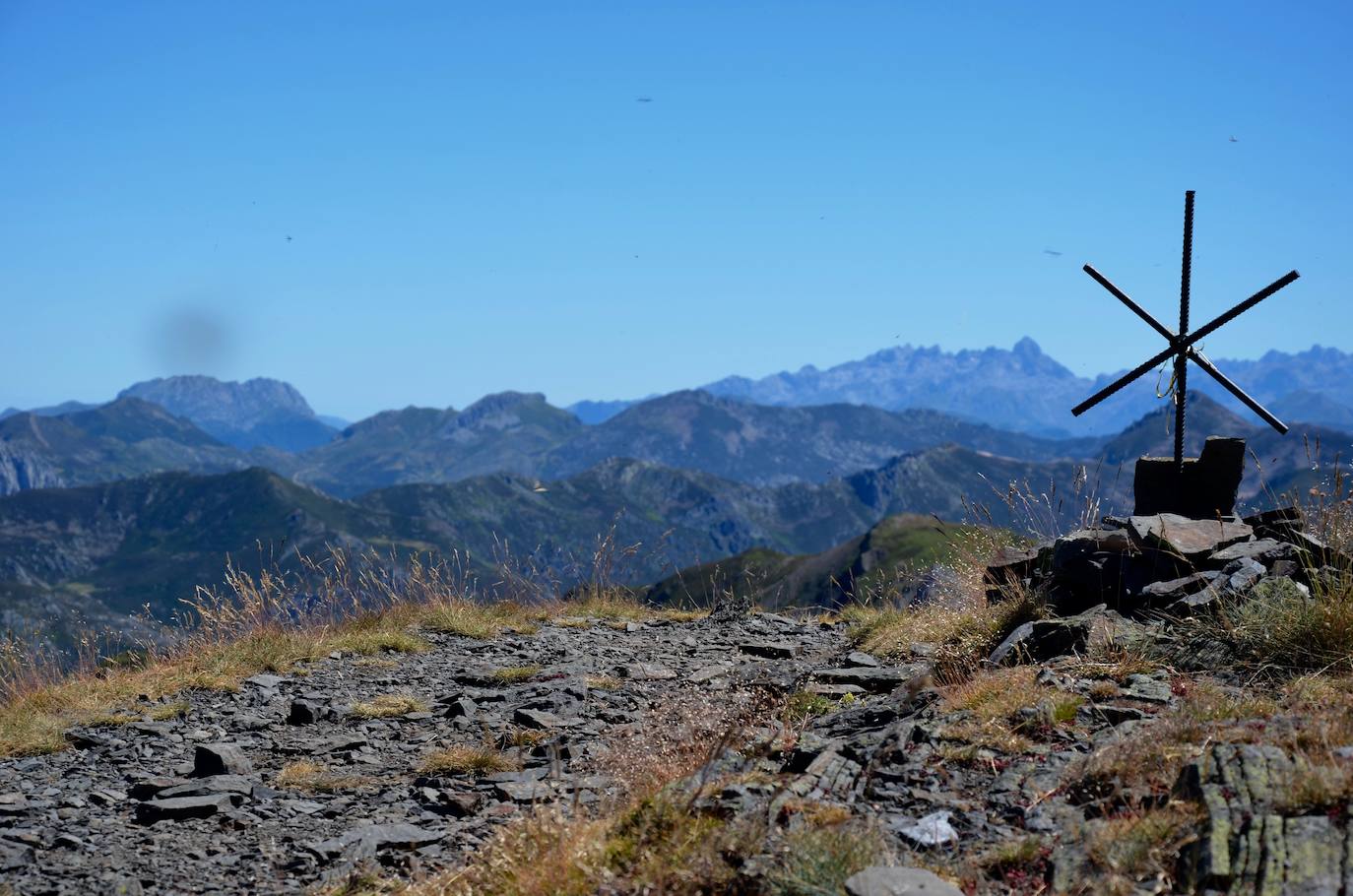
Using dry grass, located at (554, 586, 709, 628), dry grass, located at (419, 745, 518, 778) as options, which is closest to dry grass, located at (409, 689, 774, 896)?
dry grass, located at (419, 745, 518, 778)

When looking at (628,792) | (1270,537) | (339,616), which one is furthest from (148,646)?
(1270,537)

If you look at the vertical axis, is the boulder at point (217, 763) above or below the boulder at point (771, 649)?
above

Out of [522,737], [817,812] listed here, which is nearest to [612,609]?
[522,737]

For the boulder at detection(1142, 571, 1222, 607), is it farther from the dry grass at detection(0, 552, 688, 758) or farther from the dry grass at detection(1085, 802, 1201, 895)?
the dry grass at detection(0, 552, 688, 758)

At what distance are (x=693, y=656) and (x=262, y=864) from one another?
22.2 feet

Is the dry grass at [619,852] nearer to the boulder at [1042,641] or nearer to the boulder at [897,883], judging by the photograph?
the boulder at [897,883]

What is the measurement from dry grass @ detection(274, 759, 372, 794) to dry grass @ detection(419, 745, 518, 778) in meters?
0.50

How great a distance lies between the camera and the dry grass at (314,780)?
8.10 metres

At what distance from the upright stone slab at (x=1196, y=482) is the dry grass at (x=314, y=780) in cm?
893

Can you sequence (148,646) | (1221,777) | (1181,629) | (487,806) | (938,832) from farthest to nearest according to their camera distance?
1. (148,646)
2. (1181,629)
3. (487,806)
4. (938,832)
5. (1221,777)

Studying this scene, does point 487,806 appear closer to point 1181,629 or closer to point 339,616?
point 1181,629

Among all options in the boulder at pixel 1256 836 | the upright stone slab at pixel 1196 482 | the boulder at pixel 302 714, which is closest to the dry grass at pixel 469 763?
the boulder at pixel 302 714

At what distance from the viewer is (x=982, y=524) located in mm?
12953

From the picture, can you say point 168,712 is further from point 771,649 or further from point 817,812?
point 817,812
